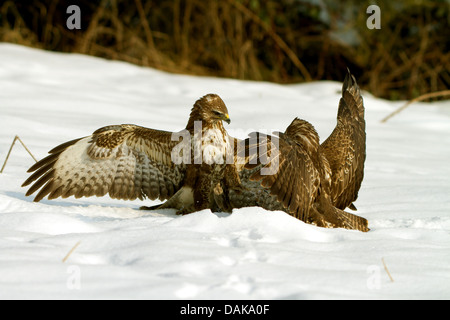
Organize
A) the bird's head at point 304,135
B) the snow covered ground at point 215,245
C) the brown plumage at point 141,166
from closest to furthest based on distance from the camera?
the snow covered ground at point 215,245 < the bird's head at point 304,135 < the brown plumage at point 141,166

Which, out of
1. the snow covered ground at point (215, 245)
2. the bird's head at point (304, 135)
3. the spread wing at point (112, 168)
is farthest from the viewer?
the spread wing at point (112, 168)

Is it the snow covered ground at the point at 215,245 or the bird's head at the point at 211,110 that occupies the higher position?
the bird's head at the point at 211,110

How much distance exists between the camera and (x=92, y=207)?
4051mm

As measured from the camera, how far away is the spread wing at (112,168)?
4.26 metres

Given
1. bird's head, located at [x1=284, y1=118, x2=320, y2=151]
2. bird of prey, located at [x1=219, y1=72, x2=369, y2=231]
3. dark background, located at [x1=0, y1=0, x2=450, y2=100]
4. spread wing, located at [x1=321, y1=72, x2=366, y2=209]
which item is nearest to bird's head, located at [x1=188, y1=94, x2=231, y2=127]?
bird of prey, located at [x1=219, y1=72, x2=369, y2=231]

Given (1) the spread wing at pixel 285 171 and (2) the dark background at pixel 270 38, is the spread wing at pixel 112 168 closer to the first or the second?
(1) the spread wing at pixel 285 171

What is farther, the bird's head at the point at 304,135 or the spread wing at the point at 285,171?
the bird's head at the point at 304,135

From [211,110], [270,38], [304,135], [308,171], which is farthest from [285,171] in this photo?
[270,38]

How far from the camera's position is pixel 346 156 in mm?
4438

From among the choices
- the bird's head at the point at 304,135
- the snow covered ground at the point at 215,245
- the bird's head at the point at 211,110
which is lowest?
the snow covered ground at the point at 215,245

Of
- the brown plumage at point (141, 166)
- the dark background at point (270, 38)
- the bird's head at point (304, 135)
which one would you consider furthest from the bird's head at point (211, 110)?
the dark background at point (270, 38)

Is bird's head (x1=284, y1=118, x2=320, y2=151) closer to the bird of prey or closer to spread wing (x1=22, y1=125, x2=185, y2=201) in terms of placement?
the bird of prey

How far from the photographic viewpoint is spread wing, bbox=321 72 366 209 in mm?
4352

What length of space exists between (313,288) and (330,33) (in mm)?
8221
